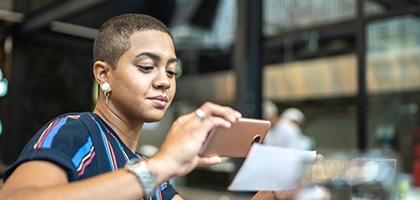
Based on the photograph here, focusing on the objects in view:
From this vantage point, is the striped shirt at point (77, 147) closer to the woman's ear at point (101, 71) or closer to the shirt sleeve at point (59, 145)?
the shirt sleeve at point (59, 145)

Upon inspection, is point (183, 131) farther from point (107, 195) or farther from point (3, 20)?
point (3, 20)

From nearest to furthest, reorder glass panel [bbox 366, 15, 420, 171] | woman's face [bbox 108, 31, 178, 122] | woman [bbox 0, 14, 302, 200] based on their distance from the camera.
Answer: woman [bbox 0, 14, 302, 200] < woman's face [bbox 108, 31, 178, 122] < glass panel [bbox 366, 15, 420, 171]

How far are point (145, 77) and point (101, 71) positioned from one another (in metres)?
0.15

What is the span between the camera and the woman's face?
98 cm

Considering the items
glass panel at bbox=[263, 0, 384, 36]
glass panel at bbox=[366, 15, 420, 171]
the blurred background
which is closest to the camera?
the blurred background

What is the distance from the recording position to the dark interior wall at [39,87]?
375 cm

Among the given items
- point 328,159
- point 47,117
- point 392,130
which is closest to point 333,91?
point 392,130

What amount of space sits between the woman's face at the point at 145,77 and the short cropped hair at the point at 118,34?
2 cm

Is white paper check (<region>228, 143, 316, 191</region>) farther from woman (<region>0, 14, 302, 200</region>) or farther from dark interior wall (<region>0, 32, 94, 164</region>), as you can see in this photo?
dark interior wall (<region>0, 32, 94, 164</region>)

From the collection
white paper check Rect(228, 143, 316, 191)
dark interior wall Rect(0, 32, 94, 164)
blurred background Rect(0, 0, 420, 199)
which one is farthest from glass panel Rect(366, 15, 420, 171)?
white paper check Rect(228, 143, 316, 191)

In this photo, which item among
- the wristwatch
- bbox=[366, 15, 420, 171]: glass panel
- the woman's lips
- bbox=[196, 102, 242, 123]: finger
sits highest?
bbox=[196, 102, 242, 123]: finger

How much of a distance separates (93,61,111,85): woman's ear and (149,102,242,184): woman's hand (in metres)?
0.35

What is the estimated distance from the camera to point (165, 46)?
1.02 m

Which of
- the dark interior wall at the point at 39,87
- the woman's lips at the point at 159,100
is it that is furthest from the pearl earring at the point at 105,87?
the dark interior wall at the point at 39,87
